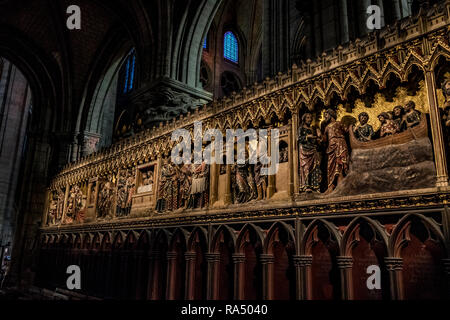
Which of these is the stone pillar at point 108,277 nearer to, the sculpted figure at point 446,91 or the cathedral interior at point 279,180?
the cathedral interior at point 279,180

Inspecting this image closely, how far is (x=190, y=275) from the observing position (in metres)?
6.32

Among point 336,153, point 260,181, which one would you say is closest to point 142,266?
point 260,181

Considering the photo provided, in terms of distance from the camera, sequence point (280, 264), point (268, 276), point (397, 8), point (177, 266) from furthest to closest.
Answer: point (177, 266)
point (397, 8)
point (280, 264)
point (268, 276)

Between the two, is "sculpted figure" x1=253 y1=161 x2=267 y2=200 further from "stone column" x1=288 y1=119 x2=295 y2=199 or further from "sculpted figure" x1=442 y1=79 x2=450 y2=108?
"sculpted figure" x1=442 y1=79 x2=450 y2=108

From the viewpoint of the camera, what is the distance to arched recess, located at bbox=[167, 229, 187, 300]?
6704 mm

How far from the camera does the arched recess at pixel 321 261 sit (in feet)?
15.1

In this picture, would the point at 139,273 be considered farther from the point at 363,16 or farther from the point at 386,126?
the point at 363,16

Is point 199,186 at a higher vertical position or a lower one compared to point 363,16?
lower

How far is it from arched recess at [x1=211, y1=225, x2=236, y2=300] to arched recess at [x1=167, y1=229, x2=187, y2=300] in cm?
90

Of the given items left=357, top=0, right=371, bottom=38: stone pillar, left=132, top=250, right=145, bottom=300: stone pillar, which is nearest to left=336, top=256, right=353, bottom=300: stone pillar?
left=357, top=0, right=371, bottom=38: stone pillar

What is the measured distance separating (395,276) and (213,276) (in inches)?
115

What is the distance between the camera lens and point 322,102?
5.05m

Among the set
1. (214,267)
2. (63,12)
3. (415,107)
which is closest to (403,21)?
(415,107)

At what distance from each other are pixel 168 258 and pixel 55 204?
25.8ft
